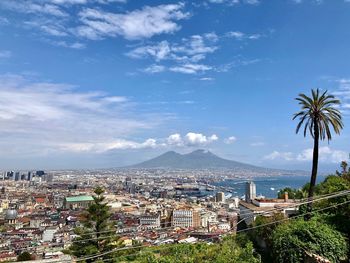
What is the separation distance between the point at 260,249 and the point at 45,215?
321ft

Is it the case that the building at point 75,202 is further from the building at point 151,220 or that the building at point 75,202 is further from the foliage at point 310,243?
Answer: the foliage at point 310,243

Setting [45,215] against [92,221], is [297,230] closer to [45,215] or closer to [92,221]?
[92,221]

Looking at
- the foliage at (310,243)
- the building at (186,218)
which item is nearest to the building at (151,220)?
the building at (186,218)

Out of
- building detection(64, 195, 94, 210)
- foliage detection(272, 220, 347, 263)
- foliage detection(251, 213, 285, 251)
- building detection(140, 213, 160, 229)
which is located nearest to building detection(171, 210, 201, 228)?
building detection(140, 213, 160, 229)

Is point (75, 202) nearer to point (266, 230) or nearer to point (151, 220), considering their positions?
point (151, 220)

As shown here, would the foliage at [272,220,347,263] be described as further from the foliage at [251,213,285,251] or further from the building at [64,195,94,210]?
the building at [64,195,94,210]

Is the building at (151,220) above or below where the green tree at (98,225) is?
below

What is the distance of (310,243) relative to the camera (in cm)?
983

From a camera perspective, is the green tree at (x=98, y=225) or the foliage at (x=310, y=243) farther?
the green tree at (x=98, y=225)

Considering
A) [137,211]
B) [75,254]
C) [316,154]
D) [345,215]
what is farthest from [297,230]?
[137,211]

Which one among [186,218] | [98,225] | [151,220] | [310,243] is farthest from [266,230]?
[186,218]

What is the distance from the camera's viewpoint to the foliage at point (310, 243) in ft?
32.1

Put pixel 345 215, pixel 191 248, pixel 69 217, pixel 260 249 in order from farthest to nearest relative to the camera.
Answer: pixel 69 217 < pixel 260 249 < pixel 191 248 < pixel 345 215

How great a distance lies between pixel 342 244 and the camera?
1012 centimetres
